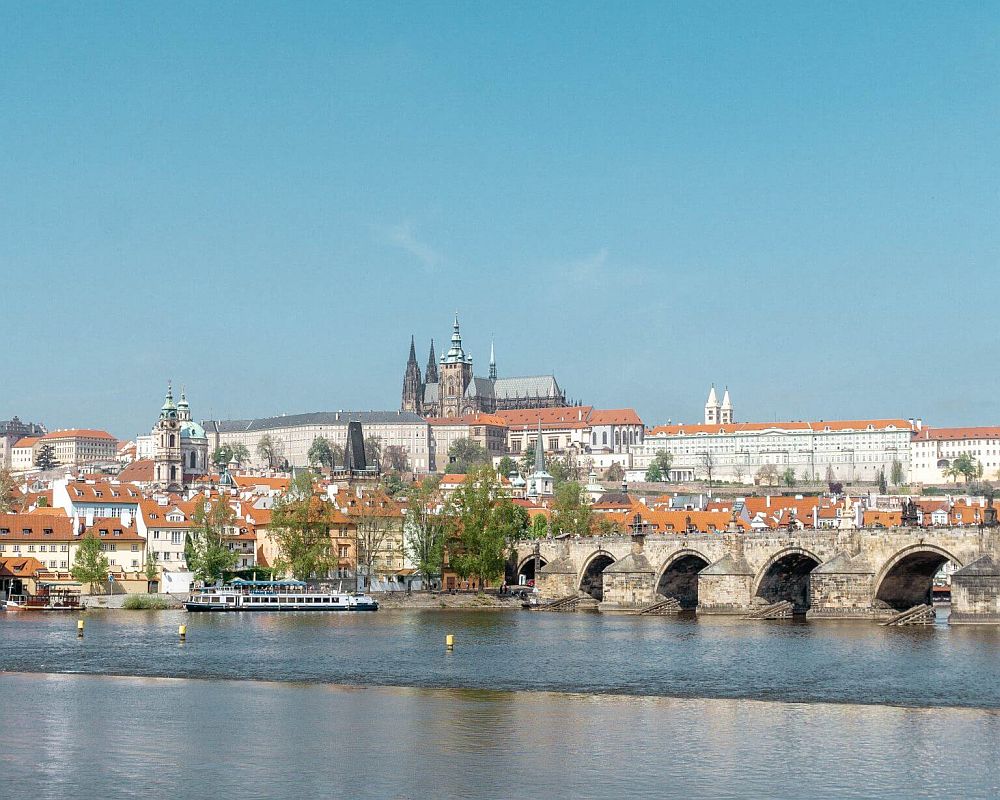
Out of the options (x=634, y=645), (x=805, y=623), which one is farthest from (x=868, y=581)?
(x=634, y=645)

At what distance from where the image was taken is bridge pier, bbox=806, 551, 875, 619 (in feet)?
225

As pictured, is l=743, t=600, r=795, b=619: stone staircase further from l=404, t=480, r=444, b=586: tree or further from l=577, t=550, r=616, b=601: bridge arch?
l=404, t=480, r=444, b=586: tree

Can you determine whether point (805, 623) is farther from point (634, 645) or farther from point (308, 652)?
point (308, 652)

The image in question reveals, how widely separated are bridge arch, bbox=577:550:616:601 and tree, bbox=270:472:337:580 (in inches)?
626

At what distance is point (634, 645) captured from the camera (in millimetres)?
57938

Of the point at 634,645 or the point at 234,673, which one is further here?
the point at 634,645

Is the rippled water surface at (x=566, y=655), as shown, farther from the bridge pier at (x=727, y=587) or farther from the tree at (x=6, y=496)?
the tree at (x=6, y=496)

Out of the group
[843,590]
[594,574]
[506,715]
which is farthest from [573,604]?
[506,715]

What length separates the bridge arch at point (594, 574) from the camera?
8912cm

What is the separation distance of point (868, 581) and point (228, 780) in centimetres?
4712

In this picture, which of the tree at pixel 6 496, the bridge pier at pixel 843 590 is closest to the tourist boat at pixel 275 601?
the tree at pixel 6 496

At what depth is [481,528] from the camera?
94.2 meters

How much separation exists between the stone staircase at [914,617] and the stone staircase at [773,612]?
6.31m

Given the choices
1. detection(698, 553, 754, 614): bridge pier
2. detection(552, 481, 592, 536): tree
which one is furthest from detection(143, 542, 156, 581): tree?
detection(698, 553, 754, 614): bridge pier
